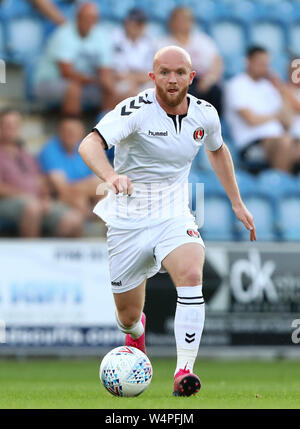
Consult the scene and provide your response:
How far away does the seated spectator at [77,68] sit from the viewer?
13977 millimetres

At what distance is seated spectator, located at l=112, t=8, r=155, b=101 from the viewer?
14.3 m

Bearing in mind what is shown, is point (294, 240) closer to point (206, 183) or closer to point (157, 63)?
point (206, 183)

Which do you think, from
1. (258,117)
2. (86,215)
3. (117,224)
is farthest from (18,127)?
(117,224)

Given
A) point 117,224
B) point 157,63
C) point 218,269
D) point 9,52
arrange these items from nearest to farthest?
point 157,63 < point 117,224 < point 218,269 < point 9,52

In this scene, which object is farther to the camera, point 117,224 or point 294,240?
point 294,240

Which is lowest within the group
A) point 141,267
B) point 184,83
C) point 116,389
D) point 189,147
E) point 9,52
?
point 116,389

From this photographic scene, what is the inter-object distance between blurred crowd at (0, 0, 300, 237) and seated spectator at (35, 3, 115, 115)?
14mm

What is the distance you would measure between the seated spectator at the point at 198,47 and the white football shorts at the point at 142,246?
23.2 ft

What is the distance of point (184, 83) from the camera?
6984mm

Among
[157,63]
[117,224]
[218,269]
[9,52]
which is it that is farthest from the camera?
[9,52]

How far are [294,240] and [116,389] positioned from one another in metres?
7.53

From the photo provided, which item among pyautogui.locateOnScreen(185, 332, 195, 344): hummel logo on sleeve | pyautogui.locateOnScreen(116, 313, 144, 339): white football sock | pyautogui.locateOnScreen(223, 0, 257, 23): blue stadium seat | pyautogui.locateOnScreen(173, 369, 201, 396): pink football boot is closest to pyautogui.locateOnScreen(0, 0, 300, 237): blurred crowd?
pyautogui.locateOnScreen(223, 0, 257, 23): blue stadium seat

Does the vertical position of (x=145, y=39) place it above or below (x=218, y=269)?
above

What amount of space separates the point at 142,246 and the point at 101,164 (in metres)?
1.04
